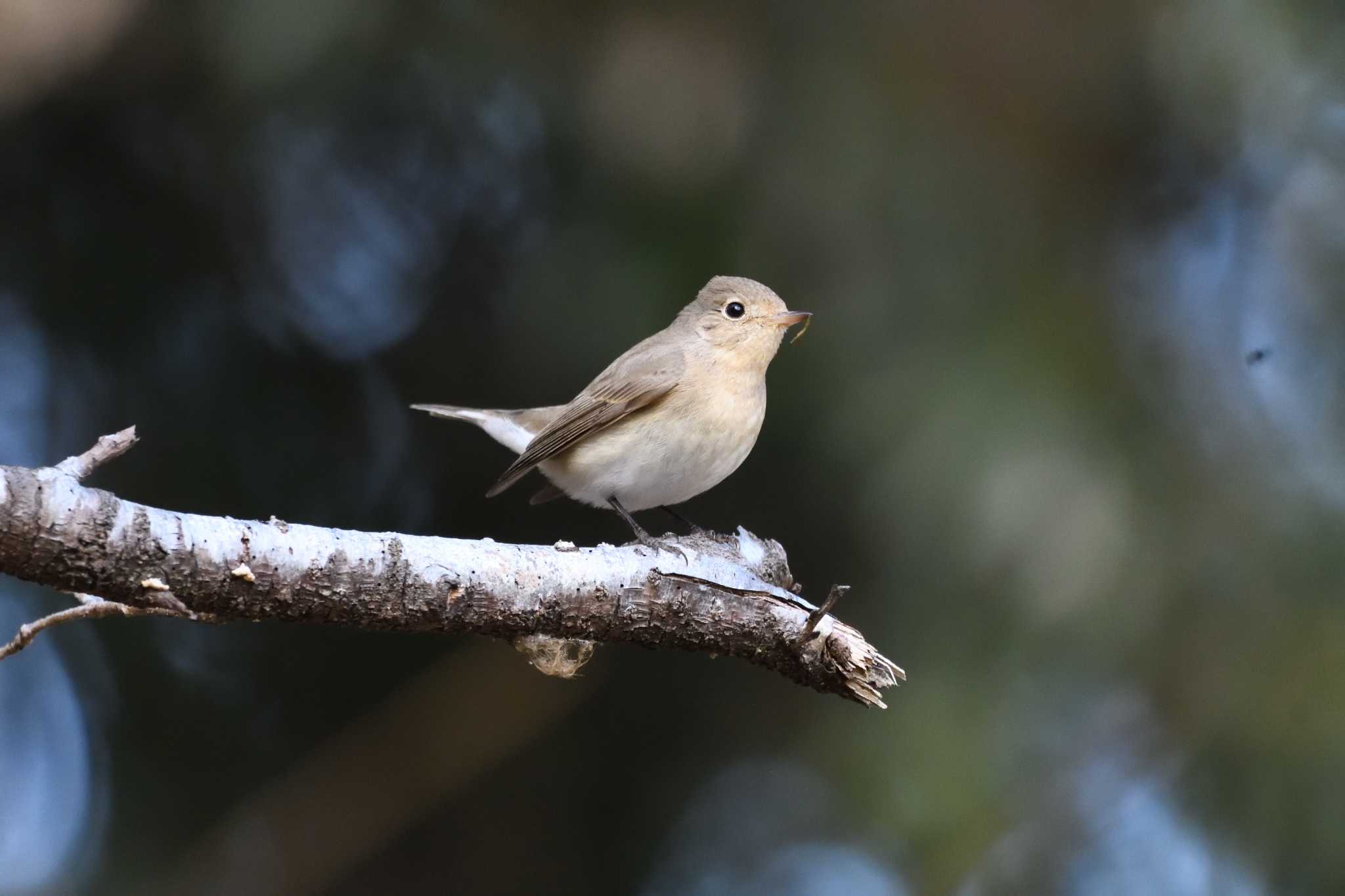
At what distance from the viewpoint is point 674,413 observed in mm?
3949

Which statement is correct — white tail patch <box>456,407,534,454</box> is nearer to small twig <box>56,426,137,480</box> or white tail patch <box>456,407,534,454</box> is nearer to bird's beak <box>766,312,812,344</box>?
bird's beak <box>766,312,812,344</box>

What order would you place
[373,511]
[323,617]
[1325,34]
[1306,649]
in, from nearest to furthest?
1. [323,617]
2. [1306,649]
3. [1325,34]
4. [373,511]

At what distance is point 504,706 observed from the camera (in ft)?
14.3

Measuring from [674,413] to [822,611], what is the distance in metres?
1.41

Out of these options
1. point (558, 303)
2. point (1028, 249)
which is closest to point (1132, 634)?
point (1028, 249)

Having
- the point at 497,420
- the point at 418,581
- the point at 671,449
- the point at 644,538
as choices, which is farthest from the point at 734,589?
the point at 497,420

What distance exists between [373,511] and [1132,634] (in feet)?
8.31

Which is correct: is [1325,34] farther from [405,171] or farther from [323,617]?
[323,617]

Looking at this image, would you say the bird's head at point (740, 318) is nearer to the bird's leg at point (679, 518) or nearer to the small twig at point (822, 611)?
the bird's leg at point (679, 518)

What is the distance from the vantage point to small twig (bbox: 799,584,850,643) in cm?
254

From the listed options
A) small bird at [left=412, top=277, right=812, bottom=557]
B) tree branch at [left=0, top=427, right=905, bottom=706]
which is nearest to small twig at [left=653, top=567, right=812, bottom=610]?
tree branch at [left=0, top=427, right=905, bottom=706]

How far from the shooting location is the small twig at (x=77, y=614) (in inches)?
79.7

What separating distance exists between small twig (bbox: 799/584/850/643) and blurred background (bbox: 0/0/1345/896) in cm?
103

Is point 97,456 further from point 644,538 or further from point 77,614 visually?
point 644,538
